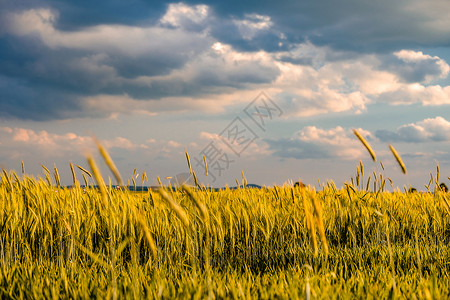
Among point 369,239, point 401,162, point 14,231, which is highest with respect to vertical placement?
point 401,162

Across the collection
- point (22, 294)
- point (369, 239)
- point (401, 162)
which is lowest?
point (369, 239)

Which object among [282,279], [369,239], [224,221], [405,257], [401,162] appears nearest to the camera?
[401,162]

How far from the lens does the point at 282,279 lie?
8.59 feet

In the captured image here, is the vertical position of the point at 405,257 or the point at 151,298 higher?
the point at 151,298

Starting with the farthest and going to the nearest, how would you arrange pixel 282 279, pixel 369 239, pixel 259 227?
pixel 369 239
pixel 259 227
pixel 282 279

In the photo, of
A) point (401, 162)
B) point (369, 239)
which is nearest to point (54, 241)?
point (401, 162)

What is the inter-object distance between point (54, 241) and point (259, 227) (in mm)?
2087

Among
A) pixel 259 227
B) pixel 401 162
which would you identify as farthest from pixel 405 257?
pixel 401 162

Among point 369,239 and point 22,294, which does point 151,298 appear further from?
point 369,239

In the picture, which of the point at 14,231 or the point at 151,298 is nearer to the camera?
the point at 151,298

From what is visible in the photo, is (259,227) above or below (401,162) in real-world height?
below

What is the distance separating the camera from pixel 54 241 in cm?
384

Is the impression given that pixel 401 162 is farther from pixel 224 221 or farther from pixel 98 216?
pixel 98 216

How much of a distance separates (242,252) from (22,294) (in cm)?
218
